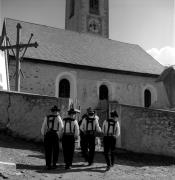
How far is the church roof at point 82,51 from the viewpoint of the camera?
69.2ft

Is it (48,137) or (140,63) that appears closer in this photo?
(48,137)

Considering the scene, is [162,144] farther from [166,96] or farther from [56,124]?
[56,124]

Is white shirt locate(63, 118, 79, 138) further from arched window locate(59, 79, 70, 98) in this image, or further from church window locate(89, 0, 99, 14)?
church window locate(89, 0, 99, 14)

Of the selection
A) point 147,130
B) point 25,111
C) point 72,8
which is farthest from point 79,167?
point 72,8

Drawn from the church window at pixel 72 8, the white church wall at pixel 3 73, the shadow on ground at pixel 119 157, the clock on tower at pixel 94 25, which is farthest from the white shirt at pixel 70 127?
the church window at pixel 72 8

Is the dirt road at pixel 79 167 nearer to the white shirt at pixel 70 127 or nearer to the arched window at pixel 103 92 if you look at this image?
the white shirt at pixel 70 127

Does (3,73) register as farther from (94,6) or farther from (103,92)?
(94,6)

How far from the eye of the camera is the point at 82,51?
75.9ft

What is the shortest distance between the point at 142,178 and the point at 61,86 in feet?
44.8

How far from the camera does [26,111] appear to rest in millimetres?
11344

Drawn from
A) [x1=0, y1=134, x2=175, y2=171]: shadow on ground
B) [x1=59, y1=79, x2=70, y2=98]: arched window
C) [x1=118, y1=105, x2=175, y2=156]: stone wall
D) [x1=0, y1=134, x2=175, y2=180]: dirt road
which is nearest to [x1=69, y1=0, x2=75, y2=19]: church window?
[x1=59, y1=79, x2=70, y2=98]: arched window

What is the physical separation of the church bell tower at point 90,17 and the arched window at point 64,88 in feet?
58.5

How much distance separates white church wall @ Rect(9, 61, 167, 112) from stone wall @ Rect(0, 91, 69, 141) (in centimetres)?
737

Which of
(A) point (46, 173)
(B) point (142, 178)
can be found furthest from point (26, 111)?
(B) point (142, 178)
